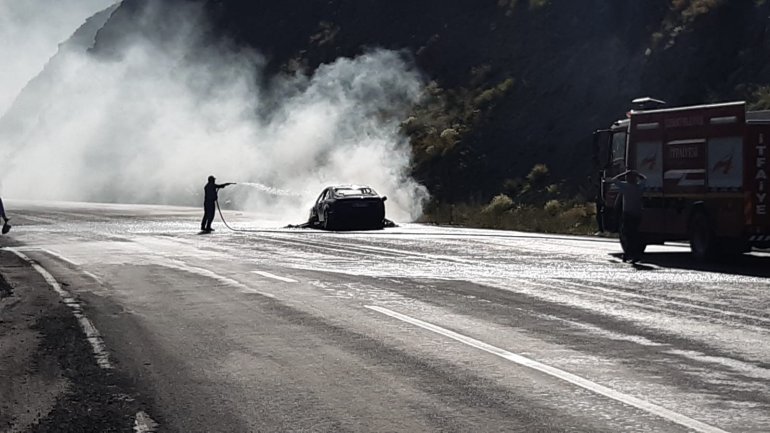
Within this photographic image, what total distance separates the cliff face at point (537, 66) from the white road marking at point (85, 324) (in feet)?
91.5

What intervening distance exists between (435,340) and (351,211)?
2643 centimetres

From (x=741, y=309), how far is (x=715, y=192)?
860cm

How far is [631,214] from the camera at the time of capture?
22750mm

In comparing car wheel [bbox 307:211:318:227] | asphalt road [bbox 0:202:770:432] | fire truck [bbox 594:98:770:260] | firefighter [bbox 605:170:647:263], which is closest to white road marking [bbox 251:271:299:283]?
asphalt road [bbox 0:202:770:432]

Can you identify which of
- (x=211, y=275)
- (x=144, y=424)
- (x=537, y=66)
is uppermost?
(x=537, y=66)

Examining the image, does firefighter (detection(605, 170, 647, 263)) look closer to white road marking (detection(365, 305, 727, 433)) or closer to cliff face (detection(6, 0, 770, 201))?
white road marking (detection(365, 305, 727, 433))

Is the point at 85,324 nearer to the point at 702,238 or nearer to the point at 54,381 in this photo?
the point at 54,381

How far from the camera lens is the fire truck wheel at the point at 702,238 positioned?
22.1 metres

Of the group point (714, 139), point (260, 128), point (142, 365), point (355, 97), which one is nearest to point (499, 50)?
point (355, 97)

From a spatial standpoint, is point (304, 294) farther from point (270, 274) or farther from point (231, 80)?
point (231, 80)

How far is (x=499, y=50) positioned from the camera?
6334cm

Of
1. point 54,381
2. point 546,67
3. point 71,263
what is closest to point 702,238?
point 71,263

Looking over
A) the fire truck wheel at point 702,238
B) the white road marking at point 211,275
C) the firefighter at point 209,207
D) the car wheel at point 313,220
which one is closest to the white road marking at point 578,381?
the white road marking at point 211,275

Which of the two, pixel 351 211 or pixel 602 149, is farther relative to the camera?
pixel 351 211
